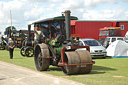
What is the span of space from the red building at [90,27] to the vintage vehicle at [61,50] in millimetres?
26488

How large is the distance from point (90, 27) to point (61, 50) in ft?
99.3

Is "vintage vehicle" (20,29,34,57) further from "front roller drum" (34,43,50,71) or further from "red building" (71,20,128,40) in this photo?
"red building" (71,20,128,40)

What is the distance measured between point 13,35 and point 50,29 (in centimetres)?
2822

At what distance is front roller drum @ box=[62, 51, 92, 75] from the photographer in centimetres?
1151

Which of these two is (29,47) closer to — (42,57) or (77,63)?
(42,57)

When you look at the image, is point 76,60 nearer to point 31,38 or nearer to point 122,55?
point 122,55

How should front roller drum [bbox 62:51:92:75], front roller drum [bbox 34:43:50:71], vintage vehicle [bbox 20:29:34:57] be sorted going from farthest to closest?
1. vintage vehicle [bbox 20:29:34:57]
2. front roller drum [bbox 34:43:50:71]
3. front roller drum [bbox 62:51:92:75]

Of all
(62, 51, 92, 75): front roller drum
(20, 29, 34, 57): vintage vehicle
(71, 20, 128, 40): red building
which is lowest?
(62, 51, 92, 75): front roller drum

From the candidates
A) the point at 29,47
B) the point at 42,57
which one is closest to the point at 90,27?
the point at 29,47

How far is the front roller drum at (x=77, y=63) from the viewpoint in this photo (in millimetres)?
11508

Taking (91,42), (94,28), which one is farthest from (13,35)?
(91,42)

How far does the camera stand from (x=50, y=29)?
13.7 meters

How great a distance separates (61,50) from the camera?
11898 millimetres

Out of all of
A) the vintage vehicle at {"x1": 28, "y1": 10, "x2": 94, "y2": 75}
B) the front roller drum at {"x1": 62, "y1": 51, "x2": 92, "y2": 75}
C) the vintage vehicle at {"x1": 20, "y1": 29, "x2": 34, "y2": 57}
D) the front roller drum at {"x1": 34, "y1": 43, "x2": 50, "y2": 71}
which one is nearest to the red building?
the vintage vehicle at {"x1": 20, "y1": 29, "x2": 34, "y2": 57}
